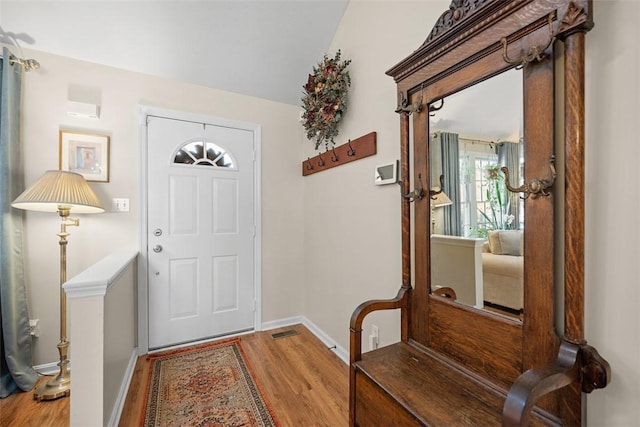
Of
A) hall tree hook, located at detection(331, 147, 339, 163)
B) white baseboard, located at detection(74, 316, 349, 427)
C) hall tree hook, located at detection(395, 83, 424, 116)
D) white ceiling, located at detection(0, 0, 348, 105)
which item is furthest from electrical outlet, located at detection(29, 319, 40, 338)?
hall tree hook, located at detection(395, 83, 424, 116)

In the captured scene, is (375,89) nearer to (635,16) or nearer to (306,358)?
(635,16)

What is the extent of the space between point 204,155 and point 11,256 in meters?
1.50

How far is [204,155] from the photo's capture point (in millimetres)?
2555

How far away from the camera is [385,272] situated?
5.72 feet

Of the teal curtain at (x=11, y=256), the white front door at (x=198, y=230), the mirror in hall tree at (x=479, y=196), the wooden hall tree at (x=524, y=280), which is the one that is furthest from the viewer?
the white front door at (x=198, y=230)

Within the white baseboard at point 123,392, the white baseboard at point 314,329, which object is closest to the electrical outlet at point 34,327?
the white baseboard at point 123,392

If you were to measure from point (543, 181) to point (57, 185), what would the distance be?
2535 millimetres

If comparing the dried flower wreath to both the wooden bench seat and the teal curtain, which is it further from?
the teal curtain

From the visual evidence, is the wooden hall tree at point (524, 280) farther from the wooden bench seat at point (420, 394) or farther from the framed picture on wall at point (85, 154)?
the framed picture on wall at point (85, 154)

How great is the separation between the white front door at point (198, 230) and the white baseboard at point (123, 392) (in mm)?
235

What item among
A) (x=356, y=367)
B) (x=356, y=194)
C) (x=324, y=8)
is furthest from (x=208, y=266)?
(x=324, y=8)

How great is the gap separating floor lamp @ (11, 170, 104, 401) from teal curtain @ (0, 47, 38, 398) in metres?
0.19

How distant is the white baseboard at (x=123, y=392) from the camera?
1494mm

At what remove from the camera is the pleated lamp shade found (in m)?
1.67
